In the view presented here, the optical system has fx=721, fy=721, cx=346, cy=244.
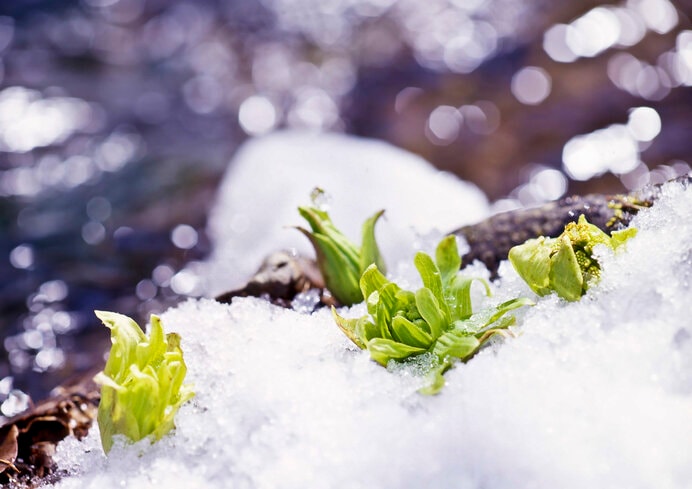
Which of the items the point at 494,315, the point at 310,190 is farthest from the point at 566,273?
the point at 310,190

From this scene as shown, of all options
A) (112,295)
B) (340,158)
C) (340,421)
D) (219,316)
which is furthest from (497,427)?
(340,158)

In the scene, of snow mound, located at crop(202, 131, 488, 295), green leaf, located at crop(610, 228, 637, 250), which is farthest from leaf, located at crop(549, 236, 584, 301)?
snow mound, located at crop(202, 131, 488, 295)

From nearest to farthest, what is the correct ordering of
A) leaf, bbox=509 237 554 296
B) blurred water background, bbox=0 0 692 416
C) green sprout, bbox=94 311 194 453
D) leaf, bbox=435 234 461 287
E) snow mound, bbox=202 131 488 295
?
green sprout, bbox=94 311 194 453 → leaf, bbox=509 237 554 296 → leaf, bbox=435 234 461 287 → snow mound, bbox=202 131 488 295 → blurred water background, bbox=0 0 692 416

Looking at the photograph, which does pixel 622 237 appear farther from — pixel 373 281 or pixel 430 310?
pixel 373 281

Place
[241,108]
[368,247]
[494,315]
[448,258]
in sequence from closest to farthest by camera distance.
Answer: [494,315] → [448,258] → [368,247] → [241,108]

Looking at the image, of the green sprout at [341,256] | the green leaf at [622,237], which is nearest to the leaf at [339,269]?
the green sprout at [341,256]

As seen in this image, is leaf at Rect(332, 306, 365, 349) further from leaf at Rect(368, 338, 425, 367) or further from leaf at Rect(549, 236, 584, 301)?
leaf at Rect(549, 236, 584, 301)

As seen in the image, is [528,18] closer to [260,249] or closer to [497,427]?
[260,249]
